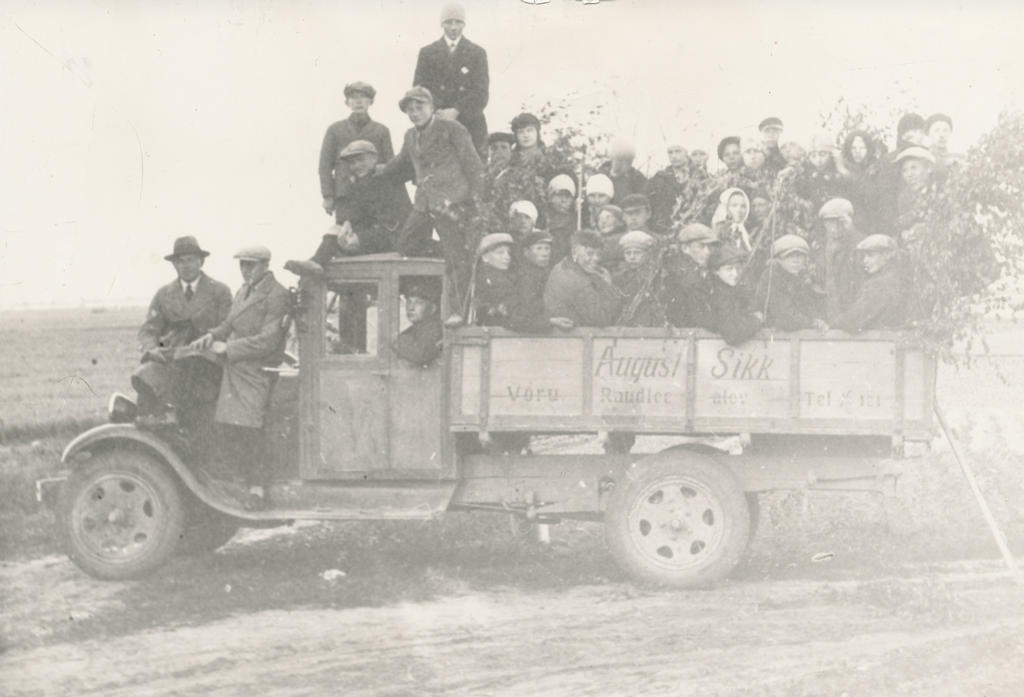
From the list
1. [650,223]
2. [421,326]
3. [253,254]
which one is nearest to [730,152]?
[650,223]

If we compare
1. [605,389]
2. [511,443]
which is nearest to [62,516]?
[511,443]

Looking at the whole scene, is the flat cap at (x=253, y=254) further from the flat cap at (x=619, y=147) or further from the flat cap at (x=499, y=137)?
the flat cap at (x=619, y=147)

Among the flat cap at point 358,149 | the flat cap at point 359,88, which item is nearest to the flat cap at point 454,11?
the flat cap at point 359,88

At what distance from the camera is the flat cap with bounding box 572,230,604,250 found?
652cm

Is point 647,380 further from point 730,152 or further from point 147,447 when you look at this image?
point 147,447

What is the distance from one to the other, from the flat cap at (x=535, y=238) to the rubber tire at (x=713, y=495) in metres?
1.42

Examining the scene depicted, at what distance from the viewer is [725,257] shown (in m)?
6.39

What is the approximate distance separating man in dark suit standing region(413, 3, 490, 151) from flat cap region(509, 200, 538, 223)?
628 millimetres

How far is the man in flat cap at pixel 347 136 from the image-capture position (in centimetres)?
704

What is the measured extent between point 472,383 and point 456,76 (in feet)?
6.40

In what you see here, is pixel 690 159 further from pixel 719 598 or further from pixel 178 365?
pixel 178 365

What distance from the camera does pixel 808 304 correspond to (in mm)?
6438

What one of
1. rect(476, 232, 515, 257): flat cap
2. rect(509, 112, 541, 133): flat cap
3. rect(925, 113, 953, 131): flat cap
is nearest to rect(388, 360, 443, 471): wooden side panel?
rect(476, 232, 515, 257): flat cap

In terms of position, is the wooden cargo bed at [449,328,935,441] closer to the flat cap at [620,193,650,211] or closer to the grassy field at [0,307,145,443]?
the flat cap at [620,193,650,211]
